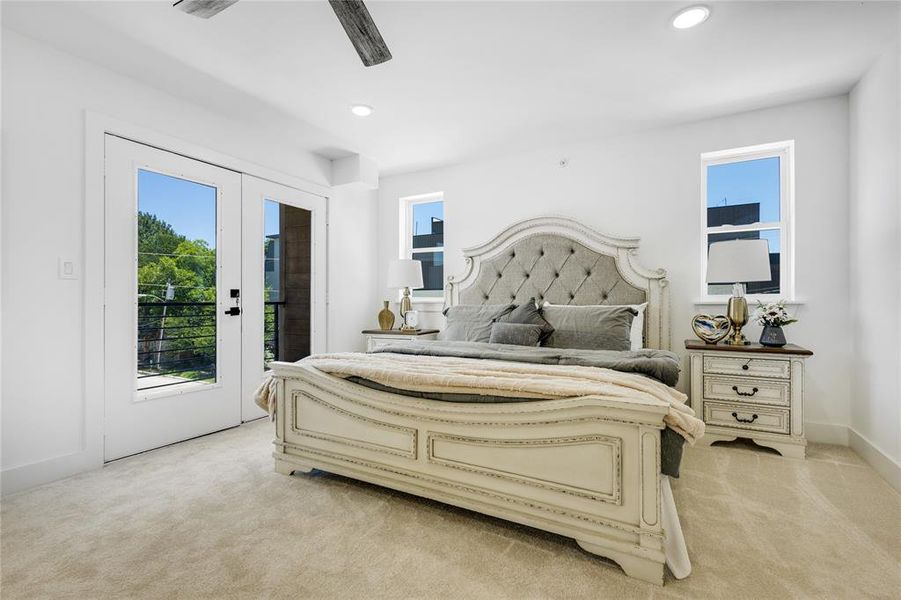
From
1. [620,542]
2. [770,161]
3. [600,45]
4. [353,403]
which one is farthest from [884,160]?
[353,403]

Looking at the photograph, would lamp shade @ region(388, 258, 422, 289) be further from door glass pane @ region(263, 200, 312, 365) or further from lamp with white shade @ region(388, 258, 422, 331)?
door glass pane @ region(263, 200, 312, 365)

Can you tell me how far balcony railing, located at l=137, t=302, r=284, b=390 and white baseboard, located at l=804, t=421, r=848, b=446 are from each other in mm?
4292

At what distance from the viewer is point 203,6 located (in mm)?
1757

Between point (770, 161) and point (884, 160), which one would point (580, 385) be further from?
point (770, 161)

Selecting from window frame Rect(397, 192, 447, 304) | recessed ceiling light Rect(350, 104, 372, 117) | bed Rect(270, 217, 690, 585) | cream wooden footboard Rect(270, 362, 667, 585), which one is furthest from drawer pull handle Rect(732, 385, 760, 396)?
recessed ceiling light Rect(350, 104, 372, 117)

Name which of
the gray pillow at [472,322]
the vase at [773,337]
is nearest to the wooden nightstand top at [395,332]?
the gray pillow at [472,322]

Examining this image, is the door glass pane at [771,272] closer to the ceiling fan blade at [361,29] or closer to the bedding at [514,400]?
the bedding at [514,400]

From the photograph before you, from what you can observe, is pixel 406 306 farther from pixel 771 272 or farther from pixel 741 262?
pixel 771 272

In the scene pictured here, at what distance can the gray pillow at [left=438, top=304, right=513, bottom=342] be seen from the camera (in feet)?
10.5

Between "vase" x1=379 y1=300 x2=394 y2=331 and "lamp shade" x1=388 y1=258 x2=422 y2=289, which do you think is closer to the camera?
"lamp shade" x1=388 y1=258 x2=422 y2=289

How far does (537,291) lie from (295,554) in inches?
104

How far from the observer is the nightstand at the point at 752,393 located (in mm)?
2664

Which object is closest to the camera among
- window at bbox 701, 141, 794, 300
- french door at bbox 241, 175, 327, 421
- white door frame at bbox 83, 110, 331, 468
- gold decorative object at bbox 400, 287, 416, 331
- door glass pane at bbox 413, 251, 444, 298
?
white door frame at bbox 83, 110, 331, 468

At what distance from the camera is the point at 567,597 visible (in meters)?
1.40
